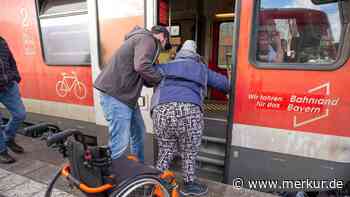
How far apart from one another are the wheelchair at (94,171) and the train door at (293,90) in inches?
42.7

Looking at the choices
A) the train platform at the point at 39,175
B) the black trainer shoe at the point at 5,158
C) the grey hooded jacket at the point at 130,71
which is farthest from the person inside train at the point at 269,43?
the black trainer shoe at the point at 5,158

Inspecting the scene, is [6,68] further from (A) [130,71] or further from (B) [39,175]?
(A) [130,71]

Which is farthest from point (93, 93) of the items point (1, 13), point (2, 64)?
point (1, 13)

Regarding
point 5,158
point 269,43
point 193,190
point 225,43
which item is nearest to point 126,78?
point 193,190

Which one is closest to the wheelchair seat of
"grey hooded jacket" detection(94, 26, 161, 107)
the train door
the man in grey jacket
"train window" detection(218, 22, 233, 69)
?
the man in grey jacket

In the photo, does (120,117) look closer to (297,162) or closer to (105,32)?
(105,32)

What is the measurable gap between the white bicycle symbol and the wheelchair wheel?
1.88m

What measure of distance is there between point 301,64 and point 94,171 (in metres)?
1.72

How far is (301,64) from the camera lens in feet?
6.39

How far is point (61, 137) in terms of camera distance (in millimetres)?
1421

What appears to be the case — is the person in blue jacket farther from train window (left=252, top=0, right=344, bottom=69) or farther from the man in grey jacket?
train window (left=252, top=0, right=344, bottom=69)

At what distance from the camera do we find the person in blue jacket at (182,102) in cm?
193

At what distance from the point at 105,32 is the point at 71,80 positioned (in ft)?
2.92

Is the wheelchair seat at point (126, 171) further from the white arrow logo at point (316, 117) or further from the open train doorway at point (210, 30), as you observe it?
the open train doorway at point (210, 30)
